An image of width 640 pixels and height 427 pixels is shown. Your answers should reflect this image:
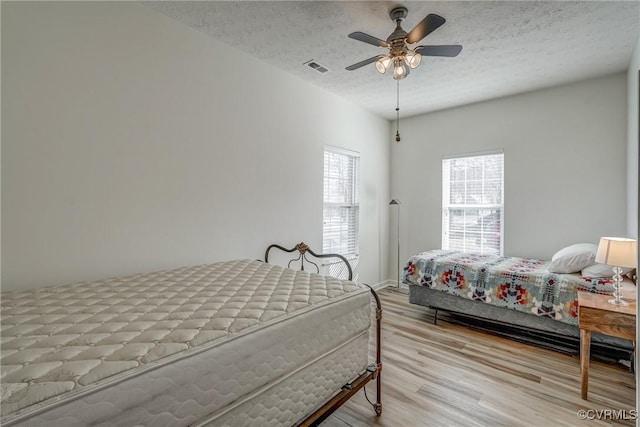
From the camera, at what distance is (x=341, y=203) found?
4195 mm

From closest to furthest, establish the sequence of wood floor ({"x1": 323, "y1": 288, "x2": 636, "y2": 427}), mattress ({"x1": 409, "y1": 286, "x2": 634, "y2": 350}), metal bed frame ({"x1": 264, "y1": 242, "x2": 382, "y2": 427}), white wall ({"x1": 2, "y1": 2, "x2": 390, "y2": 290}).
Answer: metal bed frame ({"x1": 264, "y1": 242, "x2": 382, "y2": 427})
white wall ({"x1": 2, "y1": 2, "x2": 390, "y2": 290})
wood floor ({"x1": 323, "y1": 288, "x2": 636, "y2": 427})
mattress ({"x1": 409, "y1": 286, "x2": 634, "y2": 350})

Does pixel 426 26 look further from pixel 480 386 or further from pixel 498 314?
pixel 498 314

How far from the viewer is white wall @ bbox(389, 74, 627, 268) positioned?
328cm

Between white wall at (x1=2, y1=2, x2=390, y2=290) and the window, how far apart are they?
2.51m

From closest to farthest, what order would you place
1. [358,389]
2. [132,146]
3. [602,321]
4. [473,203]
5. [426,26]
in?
[358,389] < [426,26] < [602,321] < [132,146] < [473,203]

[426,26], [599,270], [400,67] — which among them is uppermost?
[426,26]

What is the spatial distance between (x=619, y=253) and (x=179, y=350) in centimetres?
291

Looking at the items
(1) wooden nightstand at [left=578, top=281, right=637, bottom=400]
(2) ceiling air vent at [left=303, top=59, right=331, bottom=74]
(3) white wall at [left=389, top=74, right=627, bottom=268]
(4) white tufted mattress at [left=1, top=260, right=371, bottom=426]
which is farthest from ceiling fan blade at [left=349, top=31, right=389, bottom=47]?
(3) white wall at [left=389, top=74, right=627, bottom=268]

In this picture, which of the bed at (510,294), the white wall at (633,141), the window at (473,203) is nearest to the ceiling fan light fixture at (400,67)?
the white wall at (633,141)

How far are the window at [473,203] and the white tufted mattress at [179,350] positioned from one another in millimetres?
3091

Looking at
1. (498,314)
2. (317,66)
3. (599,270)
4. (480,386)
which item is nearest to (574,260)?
(599,270)

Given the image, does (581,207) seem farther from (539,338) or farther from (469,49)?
(469,49)

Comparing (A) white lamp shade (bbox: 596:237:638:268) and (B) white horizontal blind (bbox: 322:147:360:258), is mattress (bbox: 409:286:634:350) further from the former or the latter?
(B) white horizontal blind (bbox: 322:147:360:258)

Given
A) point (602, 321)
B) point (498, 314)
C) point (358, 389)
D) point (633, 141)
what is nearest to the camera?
point (358, 389)
